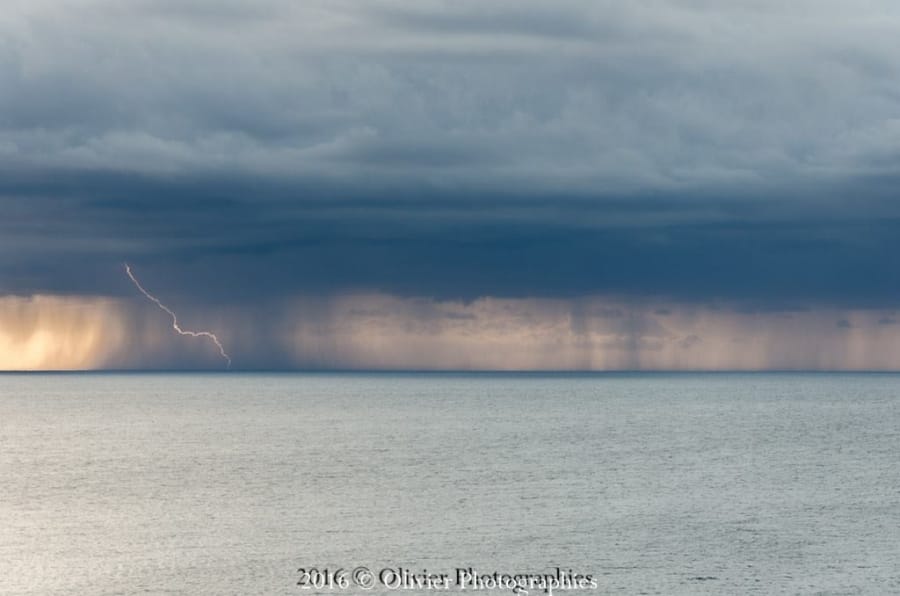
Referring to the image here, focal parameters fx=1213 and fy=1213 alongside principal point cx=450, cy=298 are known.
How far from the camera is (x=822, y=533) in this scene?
95.3 metres

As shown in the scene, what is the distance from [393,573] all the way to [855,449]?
122 meters

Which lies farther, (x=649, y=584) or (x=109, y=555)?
(x=109, y=555)

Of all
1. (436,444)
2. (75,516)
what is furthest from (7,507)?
(436,444)

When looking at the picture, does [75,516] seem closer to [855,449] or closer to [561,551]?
[561,551]

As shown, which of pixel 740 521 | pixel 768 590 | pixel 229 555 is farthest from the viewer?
pixel 740 521

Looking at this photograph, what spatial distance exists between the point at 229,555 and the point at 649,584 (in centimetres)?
2920

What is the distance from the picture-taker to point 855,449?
181500 mm

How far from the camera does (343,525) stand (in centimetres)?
9712

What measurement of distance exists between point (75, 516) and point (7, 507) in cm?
1073

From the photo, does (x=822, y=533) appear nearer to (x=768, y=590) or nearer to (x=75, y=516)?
(x=768, y=590)

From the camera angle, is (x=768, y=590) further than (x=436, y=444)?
No

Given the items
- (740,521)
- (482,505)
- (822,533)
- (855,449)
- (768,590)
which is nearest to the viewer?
(768,590)

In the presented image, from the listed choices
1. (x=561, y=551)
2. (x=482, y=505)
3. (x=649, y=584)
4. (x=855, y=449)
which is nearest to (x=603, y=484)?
(x=482, y=505)

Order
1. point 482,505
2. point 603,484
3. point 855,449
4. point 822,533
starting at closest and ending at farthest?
point 822,533
point 482,505
point 603,484
point 855,449
